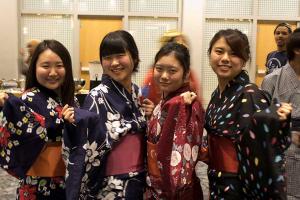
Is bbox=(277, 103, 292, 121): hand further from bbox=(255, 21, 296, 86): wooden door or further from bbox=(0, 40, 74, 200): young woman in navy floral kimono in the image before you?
bbox=(255, 21, 296, 86): wooden door

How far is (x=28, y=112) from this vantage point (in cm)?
165

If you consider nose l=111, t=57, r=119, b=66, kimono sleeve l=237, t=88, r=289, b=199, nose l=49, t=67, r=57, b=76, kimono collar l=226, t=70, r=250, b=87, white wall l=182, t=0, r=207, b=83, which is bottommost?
kimono sleeve l=237, t=88, r=289, b=199

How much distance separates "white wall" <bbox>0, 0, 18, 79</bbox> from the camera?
647 centimetres

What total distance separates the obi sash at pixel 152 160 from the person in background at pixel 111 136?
2.7 inches

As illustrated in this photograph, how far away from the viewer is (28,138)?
1.63 m

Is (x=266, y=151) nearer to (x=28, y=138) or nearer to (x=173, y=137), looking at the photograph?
(x=173, y=137)

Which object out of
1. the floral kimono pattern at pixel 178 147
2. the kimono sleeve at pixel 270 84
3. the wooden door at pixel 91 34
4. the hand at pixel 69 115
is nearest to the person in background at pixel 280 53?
the kimono sleeve at pixel 270 84

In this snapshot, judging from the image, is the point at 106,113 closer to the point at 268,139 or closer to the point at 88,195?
the point at 88,195

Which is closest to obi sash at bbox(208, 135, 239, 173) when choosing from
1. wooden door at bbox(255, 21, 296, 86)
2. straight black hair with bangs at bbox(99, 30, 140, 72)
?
straight black hair with bangs at bbox(99, 30, 140, 72)

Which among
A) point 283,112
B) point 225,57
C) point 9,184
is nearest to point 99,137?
point 225,57

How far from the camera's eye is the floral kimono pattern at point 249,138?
4.46 feet

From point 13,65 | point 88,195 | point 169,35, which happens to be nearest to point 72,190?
point 88,195

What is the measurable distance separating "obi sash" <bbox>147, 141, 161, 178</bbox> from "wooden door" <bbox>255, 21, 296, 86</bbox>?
556 cm

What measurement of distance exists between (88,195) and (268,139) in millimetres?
834
